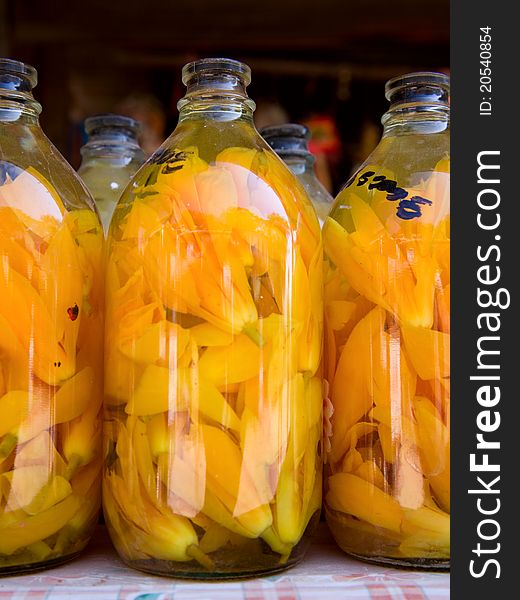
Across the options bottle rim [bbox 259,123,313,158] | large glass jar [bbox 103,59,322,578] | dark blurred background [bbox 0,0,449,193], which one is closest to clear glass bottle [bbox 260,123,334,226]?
bottle rim [bbox 259,123,313,158]

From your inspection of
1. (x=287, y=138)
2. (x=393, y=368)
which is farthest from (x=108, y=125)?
(x=393, y=368)

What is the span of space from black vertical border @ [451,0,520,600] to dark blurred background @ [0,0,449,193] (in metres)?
1.34

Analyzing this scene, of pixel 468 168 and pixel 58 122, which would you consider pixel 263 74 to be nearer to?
pixel 58 122

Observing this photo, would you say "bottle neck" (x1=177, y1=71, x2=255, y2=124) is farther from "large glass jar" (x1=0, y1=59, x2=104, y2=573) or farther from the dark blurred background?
the dark blurred background

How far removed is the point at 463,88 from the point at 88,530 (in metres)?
0.48

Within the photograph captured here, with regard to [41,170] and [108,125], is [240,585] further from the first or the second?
[108,125]

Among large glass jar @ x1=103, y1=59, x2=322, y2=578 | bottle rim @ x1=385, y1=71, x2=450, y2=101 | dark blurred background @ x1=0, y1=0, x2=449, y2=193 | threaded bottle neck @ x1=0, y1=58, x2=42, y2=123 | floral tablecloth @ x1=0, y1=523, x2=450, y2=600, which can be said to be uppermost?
dark blurred background @ x1=0, y1=0, x2=449, y2=193

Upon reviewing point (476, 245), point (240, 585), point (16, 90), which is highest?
point (16, 90)

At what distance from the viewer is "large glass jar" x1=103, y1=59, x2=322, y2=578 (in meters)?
0.60

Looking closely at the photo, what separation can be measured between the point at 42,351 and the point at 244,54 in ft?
5.18

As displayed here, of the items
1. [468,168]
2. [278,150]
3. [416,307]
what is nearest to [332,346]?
[416,307]

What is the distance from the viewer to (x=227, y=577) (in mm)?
603

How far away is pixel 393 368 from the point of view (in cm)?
66

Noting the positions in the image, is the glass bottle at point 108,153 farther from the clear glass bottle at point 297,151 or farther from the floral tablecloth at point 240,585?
the floral tablecloth at point 240,585
